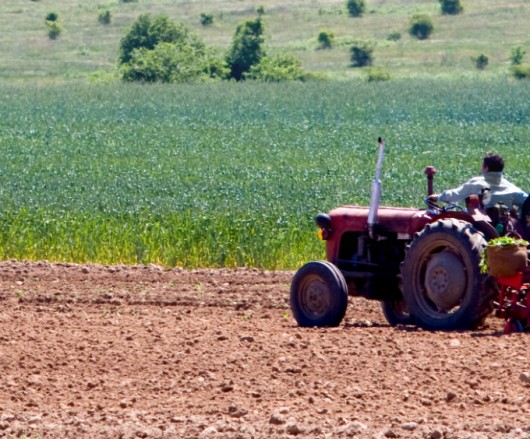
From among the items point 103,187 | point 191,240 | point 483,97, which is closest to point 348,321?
point 191,240

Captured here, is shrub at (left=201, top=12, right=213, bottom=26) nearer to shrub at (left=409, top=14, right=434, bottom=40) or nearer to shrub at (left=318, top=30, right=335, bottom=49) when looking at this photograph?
shrub at (left=318, top=30, right=335, bottom=49)

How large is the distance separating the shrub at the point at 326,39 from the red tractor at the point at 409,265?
230 feet

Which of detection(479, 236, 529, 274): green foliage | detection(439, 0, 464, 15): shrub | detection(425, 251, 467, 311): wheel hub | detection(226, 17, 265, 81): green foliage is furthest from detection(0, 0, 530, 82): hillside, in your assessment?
detection(479, 236, 529, 274): green foliage

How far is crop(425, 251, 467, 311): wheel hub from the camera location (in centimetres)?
947

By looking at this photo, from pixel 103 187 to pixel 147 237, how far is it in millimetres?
6601

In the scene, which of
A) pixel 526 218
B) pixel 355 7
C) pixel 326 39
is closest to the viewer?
pixel 526 218

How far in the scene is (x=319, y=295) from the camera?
10453mm

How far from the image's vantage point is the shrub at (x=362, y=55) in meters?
73.4

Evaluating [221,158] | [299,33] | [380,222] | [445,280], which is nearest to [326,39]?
[299,33]

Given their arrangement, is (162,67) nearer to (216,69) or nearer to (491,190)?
(216,69)

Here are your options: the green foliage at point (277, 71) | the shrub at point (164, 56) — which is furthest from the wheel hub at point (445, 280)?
the green foliage at point (277, 71)

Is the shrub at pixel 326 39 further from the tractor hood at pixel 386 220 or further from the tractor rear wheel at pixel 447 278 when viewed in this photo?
the tractor rear wheel at pixel 447 278

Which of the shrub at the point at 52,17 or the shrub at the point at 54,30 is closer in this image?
the shrub at the point at 54,30

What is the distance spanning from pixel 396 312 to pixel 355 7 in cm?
8228
